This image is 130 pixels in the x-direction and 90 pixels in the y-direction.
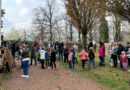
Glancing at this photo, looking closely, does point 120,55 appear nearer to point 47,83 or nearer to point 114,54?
point 114,54

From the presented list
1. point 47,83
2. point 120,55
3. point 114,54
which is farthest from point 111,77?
point 47,83

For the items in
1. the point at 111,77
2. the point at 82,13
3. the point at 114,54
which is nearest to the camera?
the point at 111,77

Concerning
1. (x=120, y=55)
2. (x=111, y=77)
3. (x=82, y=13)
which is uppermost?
(x=82, y=13)

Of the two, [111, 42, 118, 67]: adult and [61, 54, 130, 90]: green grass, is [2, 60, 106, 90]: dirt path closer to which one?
[61, 54, 130, 90]: green grass

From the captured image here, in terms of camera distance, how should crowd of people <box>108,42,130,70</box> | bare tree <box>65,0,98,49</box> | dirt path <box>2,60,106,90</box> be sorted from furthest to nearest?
bare tree <box>65,0,98,49</box> < crowd of people <box>108,42,130,70</box> < dirt path <box>2,60,106,90</box>

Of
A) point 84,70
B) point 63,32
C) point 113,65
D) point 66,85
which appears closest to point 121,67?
point 113,65

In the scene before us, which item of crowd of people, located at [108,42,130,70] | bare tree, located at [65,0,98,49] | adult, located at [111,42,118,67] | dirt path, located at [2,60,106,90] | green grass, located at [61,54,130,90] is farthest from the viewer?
bare tree, located at [65,0,98,49]

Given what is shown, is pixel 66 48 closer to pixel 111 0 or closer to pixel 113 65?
pixel 113 65

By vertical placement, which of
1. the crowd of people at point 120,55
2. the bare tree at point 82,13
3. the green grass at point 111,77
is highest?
the bare tree at point 82,13

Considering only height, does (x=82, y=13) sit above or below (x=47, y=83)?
above

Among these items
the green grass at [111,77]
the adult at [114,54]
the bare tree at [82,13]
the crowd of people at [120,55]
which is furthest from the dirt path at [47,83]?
the bare tree at [82,13]

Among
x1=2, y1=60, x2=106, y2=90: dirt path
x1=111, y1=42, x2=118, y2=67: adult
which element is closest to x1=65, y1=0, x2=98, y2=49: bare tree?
x1=111, y1=42, x2=118, y2=67: adult

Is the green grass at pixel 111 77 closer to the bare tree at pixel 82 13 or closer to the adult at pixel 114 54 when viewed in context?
the adult at pixel 114 54

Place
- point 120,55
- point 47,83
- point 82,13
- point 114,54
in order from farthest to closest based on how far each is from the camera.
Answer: point 82,13 < point 114,54 < point 120,55 < point 47,83
